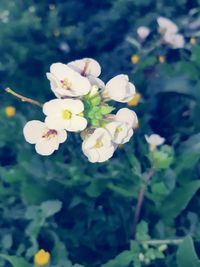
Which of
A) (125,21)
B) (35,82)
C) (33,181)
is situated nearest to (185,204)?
(33,181)

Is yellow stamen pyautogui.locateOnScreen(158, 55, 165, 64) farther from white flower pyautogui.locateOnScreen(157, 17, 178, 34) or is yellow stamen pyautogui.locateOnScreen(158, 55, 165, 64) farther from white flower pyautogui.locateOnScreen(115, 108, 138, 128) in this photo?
white flower pyautogui.locateOnScreen(115, 108, 138, 128)

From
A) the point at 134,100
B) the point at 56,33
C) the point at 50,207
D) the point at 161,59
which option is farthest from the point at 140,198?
the point at 56,33

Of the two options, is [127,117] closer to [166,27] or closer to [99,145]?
[99,145]

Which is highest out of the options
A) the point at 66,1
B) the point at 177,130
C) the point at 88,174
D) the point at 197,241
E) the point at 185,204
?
the point at 66,1

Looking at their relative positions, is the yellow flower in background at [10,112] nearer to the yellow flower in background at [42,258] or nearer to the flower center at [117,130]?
the yellow flower in background at [42,258]

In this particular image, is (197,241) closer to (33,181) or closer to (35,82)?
(33,181)

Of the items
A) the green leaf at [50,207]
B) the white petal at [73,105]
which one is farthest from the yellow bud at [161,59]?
the white petal at [73,105]
